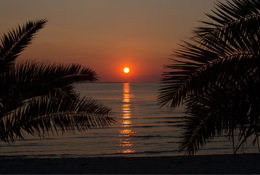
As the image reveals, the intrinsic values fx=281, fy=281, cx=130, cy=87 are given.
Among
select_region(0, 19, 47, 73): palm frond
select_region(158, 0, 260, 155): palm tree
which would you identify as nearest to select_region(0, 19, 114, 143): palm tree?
select_region(0, 19, 47, 73): palm frond

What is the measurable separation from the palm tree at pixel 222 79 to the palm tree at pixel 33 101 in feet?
7.65

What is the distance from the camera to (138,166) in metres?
6.41

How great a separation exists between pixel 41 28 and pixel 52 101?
1.77 m

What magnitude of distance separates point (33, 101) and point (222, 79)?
3758mm

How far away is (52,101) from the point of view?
5.39 meters

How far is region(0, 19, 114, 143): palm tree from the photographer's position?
17.7 feet

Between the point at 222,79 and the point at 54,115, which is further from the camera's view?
the point at 54,115

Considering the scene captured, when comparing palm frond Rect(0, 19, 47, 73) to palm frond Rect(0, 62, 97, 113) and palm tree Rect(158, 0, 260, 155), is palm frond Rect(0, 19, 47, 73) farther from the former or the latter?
palm tree Rect(158, 0, 260, 155)

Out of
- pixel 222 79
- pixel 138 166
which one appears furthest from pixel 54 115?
pixel 222 79

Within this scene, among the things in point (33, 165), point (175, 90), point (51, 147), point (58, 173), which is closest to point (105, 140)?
point (51, 147)

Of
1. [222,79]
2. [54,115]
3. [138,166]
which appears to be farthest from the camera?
[138,166]

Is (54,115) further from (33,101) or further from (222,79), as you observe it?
(222,79)

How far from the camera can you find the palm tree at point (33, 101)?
539 cm

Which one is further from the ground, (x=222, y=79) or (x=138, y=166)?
(x=222, y=79)
